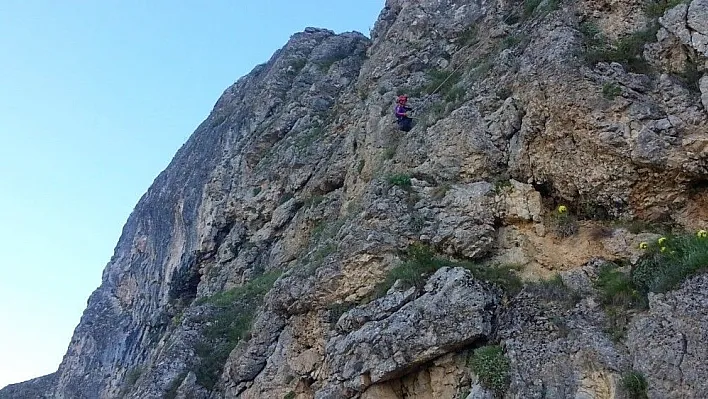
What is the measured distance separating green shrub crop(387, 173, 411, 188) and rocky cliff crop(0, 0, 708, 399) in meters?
0.04

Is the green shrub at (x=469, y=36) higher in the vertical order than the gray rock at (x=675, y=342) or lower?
higher

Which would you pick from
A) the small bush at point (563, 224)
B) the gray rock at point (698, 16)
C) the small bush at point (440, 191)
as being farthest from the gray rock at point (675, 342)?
the gray rock at point (698, 16)

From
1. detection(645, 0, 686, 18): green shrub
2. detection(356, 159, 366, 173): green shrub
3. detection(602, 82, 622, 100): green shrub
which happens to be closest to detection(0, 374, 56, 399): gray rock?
detection(356, 159, 366, 173): green shrub

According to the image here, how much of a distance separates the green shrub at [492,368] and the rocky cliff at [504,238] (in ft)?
0.16

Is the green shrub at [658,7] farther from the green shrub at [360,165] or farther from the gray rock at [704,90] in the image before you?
the green shrub at [360,165]

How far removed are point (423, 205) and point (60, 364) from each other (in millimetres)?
41952

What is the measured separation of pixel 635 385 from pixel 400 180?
7.99 m

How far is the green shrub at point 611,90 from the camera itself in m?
13.2

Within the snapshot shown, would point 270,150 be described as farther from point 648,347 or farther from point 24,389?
point 24,389

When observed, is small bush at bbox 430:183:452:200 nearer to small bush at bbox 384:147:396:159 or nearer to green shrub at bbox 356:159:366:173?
small bush at bbox 384:147:396:159

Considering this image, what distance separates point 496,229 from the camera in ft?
45.4

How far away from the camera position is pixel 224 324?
2070 centimetres

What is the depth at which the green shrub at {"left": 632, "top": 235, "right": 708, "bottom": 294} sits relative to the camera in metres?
10.0

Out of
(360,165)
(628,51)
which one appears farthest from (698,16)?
(360,165)
